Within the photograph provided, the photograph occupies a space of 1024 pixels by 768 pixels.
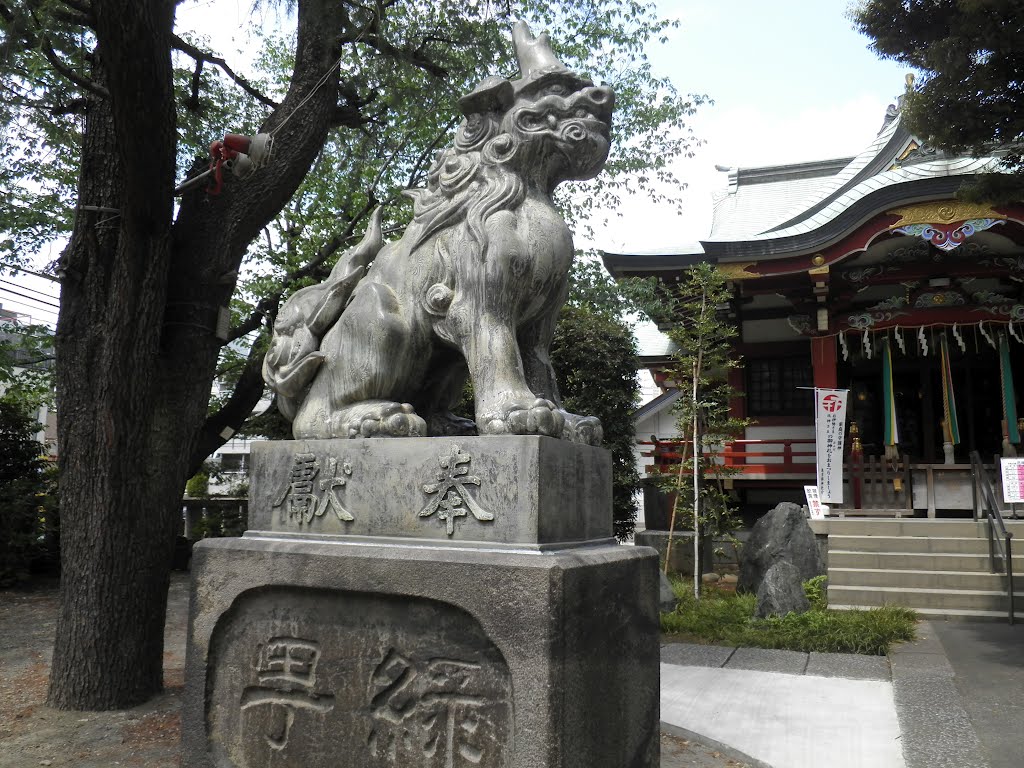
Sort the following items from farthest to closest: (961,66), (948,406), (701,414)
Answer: (948,406) < (701,414) < (961,66)

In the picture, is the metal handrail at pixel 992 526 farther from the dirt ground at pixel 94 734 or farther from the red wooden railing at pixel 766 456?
the dirt ground at pixel 94 734

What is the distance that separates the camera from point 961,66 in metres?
5.67

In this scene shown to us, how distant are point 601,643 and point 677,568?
26.6ft

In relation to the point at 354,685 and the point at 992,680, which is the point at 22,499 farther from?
the point at 992,680

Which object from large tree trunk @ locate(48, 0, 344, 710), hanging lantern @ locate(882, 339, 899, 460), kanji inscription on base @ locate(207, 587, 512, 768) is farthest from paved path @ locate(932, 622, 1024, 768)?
large tree trunk @ locate(48, 0, 344, 710)

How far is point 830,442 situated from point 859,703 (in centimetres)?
569

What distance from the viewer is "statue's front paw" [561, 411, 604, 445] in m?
2.53

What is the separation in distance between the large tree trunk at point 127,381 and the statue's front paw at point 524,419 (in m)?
2.87

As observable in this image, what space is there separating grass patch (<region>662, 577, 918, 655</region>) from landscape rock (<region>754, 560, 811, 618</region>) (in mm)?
119

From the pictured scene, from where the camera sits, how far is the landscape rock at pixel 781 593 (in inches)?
Answer: 279

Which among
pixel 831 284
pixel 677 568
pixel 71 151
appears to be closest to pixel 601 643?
pixel 71 151

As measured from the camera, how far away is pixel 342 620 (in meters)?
2.34

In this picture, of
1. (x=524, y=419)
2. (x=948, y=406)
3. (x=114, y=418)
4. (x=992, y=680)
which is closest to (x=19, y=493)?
(x=114, y=418)

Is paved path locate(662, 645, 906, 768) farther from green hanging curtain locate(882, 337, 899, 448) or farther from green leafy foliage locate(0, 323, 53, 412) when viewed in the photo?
green leafy foliage locate(0, 323, 53, 412)
